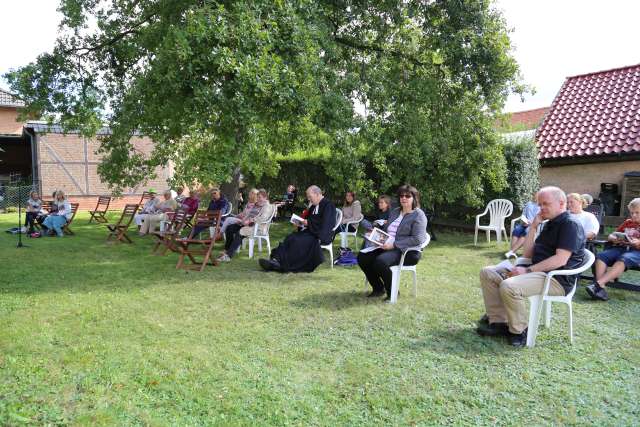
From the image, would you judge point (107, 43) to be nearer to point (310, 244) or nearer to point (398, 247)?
point (310, 244)

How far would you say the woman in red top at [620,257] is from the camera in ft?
18.6

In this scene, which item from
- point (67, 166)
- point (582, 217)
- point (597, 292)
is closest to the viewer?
point (597, 292)

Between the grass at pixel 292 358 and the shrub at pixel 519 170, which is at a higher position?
the shrub at pixel 519 170

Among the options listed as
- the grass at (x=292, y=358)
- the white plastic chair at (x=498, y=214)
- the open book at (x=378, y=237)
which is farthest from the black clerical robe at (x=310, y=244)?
the white plastic chair at (x=498, y=214)

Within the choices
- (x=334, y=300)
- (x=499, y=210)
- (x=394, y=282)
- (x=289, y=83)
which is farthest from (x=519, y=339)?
(x=499, y=210)

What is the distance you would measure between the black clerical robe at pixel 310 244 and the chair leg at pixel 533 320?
3613 mm

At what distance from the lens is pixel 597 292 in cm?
566

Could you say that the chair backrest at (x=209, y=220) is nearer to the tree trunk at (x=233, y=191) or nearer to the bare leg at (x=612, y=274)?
the tree trunk at (x=233, y=191)

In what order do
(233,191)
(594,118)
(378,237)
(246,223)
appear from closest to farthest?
(378,237), (246,223), (233,191), (594,118)

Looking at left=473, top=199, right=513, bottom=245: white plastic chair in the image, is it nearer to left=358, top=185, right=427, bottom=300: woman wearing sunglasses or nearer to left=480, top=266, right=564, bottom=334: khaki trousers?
left=358, top=185, right=427, bottom=300: woman wearing sunglasses

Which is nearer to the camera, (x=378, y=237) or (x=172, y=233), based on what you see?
(x=378, y=237)

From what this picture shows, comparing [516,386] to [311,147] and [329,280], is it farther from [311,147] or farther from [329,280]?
[311,147]

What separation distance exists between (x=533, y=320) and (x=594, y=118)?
1204 centimetres

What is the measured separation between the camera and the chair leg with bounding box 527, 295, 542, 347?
4.12 metres
